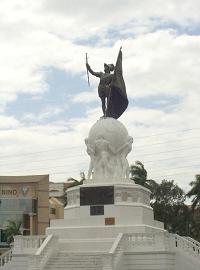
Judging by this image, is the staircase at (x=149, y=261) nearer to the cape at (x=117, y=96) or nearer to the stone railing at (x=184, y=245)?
the stone railing at (x=184, y=245)

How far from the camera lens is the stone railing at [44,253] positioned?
2781cm

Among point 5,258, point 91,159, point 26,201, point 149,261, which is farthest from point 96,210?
point 26,201

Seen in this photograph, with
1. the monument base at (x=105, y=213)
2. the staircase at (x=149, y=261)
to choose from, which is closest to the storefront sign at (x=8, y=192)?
the monument base at (x=105, y=213)

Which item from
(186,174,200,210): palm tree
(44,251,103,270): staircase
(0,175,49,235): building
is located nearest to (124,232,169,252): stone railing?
(44,251,103,270): staircase

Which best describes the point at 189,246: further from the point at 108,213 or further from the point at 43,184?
the point at 43,184

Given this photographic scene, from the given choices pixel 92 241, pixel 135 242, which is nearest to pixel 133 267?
pixel 135 242

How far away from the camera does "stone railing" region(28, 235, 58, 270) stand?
27812mm

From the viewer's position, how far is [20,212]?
63.1 m

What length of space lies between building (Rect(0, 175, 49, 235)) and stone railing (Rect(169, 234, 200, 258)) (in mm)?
34185

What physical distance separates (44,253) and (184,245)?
6.76 m

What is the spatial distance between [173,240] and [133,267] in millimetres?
→ 2312

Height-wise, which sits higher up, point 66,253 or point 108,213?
point 108,213

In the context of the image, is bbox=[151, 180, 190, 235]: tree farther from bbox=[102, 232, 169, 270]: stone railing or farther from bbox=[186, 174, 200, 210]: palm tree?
bbox=[102, 232, 169, 270]: stone railing

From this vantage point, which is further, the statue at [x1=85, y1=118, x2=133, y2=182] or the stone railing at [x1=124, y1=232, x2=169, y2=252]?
the statue at [x1=85, y1=118, x2=133, y2=182]
